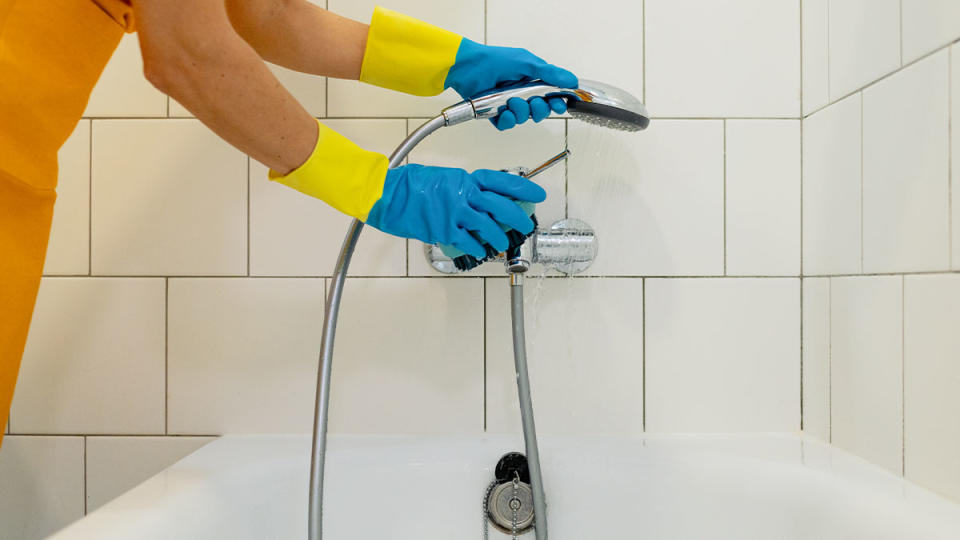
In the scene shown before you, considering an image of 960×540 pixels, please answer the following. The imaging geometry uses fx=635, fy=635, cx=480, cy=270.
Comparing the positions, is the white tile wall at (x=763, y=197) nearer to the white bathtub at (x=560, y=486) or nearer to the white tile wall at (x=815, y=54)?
the white tile wall at (x=815, y=54)

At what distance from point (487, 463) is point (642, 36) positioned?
64 centimetres

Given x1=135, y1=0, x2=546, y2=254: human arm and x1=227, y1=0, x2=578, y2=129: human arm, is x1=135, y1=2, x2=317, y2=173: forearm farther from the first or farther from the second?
x1=227, y1=0, x2=578, y2=129: human arm

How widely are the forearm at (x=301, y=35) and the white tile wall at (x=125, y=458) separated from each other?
0.55 m

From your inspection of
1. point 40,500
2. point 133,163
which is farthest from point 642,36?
point 40,500

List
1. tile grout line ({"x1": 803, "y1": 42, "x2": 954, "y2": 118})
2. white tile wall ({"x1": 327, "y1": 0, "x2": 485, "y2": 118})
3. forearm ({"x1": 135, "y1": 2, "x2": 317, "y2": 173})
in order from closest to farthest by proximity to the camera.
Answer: forearm ({"x1": 135, "y1": 2, "x2": 317, "y2": 173})
tile grout line ({"x1": 803, "y1": 42, "x2": 954, "y2": 118})
white tile wall ({"x1": 327, "y1": 0, "x2": 485, "y2": 118})

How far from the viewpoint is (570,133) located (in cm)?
92

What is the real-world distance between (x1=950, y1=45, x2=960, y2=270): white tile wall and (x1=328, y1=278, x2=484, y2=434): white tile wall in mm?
561

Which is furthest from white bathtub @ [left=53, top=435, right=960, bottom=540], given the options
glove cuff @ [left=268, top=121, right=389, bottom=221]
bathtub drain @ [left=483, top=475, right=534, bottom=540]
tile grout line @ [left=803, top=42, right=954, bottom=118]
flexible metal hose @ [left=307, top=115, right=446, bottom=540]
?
tile grout line @ [left=803, top=42, right=954, bottom=118]

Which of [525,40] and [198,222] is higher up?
[525,40]

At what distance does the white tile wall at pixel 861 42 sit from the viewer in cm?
72

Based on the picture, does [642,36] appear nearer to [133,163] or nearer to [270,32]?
[270,32]

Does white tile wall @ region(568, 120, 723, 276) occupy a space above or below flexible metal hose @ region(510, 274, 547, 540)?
above

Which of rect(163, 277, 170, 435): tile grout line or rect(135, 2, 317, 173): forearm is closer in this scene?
rect(135, 2, 317, 173): forearm

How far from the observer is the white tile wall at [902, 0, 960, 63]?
625 mm
